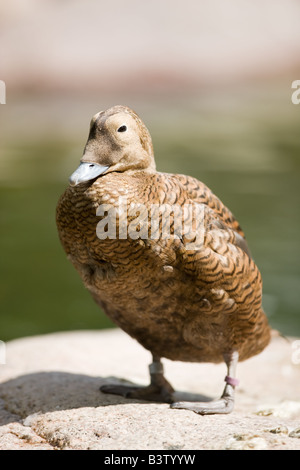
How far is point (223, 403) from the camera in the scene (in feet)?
11.7

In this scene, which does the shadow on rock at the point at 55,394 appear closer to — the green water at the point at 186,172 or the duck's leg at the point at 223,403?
the duck's leg at the point at 223,403

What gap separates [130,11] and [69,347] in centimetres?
1044

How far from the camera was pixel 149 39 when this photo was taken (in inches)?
543

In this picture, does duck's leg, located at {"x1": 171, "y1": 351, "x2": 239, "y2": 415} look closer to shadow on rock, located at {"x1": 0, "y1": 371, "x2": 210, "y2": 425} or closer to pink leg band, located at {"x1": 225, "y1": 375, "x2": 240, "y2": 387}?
pink leg band, located at {"x1": 225, "y1": 375, "x2": 240, "y2": 387}

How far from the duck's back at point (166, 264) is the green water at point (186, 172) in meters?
3.30

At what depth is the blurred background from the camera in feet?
32.4

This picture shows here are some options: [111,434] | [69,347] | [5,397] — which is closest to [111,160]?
[111,434]

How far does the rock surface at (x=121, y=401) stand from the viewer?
3.04 m

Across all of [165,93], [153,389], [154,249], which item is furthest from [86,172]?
[165,93]

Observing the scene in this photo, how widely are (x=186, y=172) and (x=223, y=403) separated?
6.49 metres

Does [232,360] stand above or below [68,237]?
below

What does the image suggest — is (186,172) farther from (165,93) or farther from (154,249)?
(154,249)
